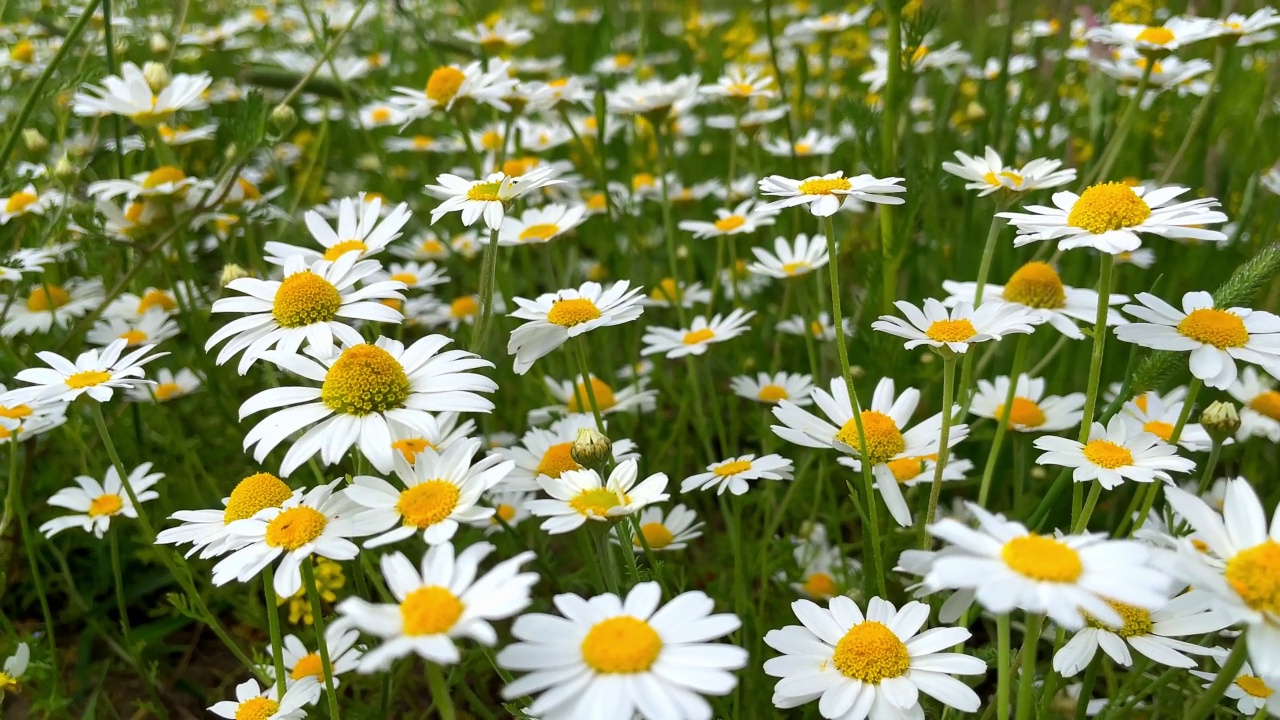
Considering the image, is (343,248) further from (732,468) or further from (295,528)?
(732,468)

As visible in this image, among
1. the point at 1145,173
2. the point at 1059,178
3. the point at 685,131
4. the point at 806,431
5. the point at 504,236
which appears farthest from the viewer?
the point at 685,131

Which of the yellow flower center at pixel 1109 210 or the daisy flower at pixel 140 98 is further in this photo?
the daisy flower at pixel 140 98

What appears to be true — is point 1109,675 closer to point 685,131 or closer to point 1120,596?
point 1120,596

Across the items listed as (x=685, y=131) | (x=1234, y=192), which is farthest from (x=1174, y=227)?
(x=685, y=131)

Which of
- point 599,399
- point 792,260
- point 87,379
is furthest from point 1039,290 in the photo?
point 87,379

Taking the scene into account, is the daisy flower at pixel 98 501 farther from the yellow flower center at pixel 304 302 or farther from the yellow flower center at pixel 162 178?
the yellow flower center at pixel 162 178

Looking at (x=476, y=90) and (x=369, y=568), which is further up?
(x=476, y=90)

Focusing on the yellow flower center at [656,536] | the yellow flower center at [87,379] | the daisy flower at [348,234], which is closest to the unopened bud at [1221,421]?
the yellow flower center at [656,536]
